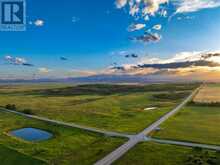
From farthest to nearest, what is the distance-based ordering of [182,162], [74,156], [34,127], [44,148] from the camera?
[34,127] < [44,148] < [74,156] < [182,162]

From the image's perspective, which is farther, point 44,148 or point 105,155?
point 44,148

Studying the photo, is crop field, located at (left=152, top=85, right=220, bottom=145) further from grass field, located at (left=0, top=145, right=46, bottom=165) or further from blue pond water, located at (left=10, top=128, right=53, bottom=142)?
grass field, located at (left=0, top=145, right=46, bottom=165)

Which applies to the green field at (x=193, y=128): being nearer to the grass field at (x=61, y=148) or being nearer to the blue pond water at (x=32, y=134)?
the grass field at (x=61, y=148)

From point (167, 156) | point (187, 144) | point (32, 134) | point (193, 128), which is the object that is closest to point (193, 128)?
point (193, 128)

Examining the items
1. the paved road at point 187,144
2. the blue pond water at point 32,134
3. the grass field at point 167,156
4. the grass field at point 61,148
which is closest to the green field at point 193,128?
the paved road at point 187,144

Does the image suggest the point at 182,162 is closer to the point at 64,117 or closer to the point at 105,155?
the point at 105,155

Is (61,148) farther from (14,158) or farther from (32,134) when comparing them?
(32,134)

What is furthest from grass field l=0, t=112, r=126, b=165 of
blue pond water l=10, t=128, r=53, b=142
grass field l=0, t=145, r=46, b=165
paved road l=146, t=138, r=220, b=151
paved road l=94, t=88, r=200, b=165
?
paved road l=146, t=138, r=220, b=151

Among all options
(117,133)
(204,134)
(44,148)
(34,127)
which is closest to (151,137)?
(117,133)
